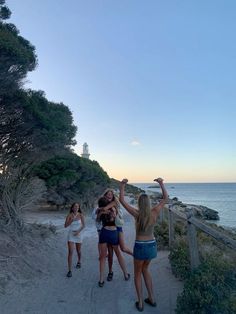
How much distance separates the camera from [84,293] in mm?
6148

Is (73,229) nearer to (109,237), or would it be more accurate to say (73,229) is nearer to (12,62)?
(109,237)

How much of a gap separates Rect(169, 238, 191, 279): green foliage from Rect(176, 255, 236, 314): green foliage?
3.20 ft

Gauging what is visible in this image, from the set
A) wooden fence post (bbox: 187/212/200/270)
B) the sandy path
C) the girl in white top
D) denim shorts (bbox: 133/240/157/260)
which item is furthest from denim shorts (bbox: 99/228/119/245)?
wooden fence post (bbox: 187/212/200/270)

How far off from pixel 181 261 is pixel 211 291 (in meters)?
1.84

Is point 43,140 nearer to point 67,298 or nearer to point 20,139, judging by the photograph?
point 20,139

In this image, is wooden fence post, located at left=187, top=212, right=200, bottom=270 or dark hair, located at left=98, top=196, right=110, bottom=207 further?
dark hair, located at left=98, top=196, right=110, bottom=207

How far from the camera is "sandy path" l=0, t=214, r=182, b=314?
17.8 feet

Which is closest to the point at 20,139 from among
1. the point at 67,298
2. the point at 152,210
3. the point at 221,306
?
the point at 67,298

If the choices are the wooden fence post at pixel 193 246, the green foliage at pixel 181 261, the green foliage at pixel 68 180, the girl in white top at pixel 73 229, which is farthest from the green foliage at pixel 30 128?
the green foliage at pixel 68 180

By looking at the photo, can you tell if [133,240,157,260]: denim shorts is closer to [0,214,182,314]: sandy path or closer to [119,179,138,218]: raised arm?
[119,179,138,218]: raised arm

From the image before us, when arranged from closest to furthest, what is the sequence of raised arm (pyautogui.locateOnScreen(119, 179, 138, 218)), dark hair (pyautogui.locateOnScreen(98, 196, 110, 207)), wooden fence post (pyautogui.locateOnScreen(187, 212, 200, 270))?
raised arm (pyautogui.locateOnScreen(119, 179, 138, 218)) → wooden fence post (pyautogui.locateOnScreen(187, 212, 200, 270)) → dark hair (pyautogui.locateOnScreen(98, 196, 110, 207))

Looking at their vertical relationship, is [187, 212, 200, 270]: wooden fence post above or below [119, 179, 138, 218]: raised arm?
below

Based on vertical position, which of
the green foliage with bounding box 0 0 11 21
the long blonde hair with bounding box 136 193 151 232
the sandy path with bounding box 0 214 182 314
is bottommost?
the sandy path with bounding box 0 214 182 314

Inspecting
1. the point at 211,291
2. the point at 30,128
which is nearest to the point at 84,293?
the point at 211,291
